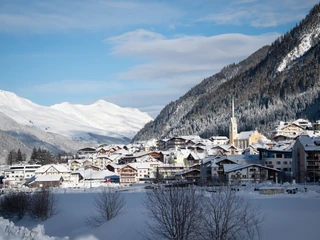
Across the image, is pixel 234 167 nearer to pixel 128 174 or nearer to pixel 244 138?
pixel 128 174

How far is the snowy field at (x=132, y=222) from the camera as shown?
27625mm

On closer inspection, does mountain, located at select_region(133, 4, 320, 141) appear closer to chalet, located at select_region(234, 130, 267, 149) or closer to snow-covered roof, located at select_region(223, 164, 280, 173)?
chalet, located at select_region(234, 130, 267, 149)

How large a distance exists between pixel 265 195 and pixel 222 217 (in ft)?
53.7

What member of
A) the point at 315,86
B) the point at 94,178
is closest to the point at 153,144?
the point at 315,86

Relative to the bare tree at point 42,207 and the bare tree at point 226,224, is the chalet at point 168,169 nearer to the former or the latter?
the bare tree at point 42,207

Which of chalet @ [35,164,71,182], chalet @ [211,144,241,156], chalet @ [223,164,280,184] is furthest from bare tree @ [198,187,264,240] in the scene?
chalet @ [211,144,241,156]

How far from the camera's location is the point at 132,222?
115 ft

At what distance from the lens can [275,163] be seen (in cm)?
6869

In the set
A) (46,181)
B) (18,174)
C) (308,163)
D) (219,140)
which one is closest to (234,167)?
(308,163)

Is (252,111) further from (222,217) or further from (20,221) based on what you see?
(222,217)

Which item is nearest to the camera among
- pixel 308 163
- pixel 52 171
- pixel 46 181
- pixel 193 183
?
pixel 193 183

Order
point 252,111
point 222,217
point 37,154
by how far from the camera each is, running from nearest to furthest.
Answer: point 222,217, point 37,154, point 252,111

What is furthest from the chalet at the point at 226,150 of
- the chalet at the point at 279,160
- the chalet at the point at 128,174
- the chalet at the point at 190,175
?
the chalet at the point at 279,160

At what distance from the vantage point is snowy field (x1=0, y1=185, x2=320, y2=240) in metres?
27.6
